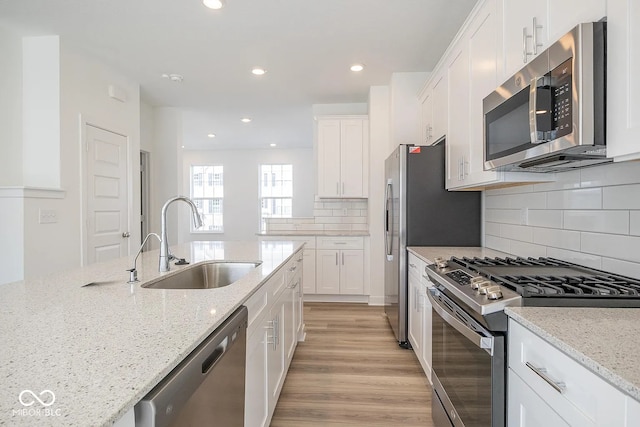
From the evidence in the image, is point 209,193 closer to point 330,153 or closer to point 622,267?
point 330,153

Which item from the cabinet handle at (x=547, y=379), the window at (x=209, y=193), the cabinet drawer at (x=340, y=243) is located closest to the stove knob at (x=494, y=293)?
the cabinet handle at (x=547, y=379)

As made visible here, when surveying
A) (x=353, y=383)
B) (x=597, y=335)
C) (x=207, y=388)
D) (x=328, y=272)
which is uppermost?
(x=597, y=335)

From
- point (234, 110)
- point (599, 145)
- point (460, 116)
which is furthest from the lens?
point (234, 110)

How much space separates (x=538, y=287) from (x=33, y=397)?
1408mm

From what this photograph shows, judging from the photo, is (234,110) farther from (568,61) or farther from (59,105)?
(568,61)

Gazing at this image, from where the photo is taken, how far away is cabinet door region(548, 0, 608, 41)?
3.71ft

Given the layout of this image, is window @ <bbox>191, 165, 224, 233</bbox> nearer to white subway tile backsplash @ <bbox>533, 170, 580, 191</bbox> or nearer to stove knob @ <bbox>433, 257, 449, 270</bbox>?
stove knob @ <bbox>433, 257, 449, 270</bbox>

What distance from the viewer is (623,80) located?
1033 mm

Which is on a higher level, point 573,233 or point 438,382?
point 573,233

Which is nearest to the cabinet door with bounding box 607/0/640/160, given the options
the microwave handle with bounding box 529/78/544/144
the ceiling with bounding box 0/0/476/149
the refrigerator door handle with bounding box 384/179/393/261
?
the microwave handle with bounding box 529/78/544/144

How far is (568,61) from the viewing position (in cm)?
118

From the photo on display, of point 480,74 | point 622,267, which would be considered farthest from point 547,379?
point 480,74

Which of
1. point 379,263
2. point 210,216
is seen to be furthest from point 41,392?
point 210,216

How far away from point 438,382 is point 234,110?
4788mm
